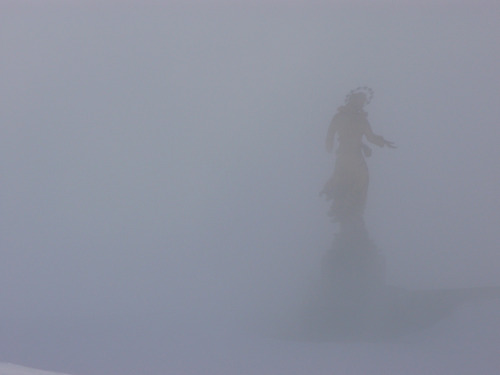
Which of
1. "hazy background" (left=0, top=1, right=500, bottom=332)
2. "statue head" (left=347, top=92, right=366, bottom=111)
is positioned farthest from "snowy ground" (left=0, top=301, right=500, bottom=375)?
"statue head" (left=347, top=92, right=366, bottom=111)

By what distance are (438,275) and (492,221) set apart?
38 centimetres

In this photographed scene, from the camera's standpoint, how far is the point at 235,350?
3.51 m

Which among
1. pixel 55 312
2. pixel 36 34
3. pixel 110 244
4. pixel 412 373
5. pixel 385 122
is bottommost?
pixel 412 373

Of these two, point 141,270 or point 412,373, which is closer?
point 412,373

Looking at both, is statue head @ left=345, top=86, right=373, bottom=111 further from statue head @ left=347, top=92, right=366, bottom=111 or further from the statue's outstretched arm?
the statue's outstretched arm

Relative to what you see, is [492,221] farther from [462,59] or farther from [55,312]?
[55,312]

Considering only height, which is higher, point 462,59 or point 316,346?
point 462,59

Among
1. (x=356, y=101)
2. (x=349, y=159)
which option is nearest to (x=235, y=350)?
(x=349, y=159)

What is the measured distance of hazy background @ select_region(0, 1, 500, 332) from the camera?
3.44 m

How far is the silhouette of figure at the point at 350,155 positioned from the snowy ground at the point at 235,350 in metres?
0.69

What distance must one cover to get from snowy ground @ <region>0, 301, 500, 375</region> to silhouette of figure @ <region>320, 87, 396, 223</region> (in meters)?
0.69

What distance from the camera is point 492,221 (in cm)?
341

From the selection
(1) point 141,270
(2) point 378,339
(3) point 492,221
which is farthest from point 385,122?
(1) point 141,270

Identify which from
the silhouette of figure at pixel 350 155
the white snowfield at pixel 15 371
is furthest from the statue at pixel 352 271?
the white snowfield at pixel 15 371
